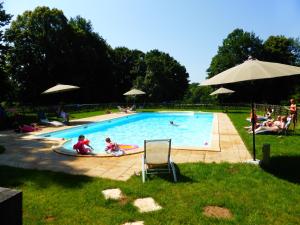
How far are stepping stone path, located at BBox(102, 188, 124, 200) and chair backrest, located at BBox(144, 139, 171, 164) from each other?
4.45ft

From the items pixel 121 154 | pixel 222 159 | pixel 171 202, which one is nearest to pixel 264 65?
pixel 222 159

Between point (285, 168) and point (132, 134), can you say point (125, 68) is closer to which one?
point (132, 134)

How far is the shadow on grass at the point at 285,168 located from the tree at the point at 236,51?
3804cm

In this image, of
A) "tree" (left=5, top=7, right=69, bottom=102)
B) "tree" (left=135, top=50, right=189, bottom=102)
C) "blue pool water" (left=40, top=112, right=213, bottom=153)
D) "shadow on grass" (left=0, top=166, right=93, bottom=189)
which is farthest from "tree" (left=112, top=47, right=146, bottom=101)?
"shadow on grass" (left=0, top=166, right=93, bottom=189)

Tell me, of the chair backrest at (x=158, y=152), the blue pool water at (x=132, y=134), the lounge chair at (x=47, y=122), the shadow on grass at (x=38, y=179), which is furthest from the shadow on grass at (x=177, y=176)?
the lounge chair at (x=47, y=122)

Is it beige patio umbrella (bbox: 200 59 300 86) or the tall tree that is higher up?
the tall tree

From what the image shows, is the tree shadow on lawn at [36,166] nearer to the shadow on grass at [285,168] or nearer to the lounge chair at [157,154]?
the lounge chair at [157,154]

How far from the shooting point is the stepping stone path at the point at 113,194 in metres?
5.38

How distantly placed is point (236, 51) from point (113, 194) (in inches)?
1814

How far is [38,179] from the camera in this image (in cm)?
655

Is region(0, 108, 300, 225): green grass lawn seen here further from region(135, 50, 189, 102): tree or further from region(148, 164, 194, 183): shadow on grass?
region(135, 50, 189, 102): tree

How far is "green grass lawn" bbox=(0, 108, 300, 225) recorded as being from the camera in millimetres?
4520

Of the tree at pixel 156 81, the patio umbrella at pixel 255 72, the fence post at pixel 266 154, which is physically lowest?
the fence post at pixel 266 154

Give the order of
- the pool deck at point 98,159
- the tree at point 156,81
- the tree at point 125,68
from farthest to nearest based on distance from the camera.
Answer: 1. the tree at point 125,68
2. the tree at point 156,81
3. the pool deck at point 98,159
